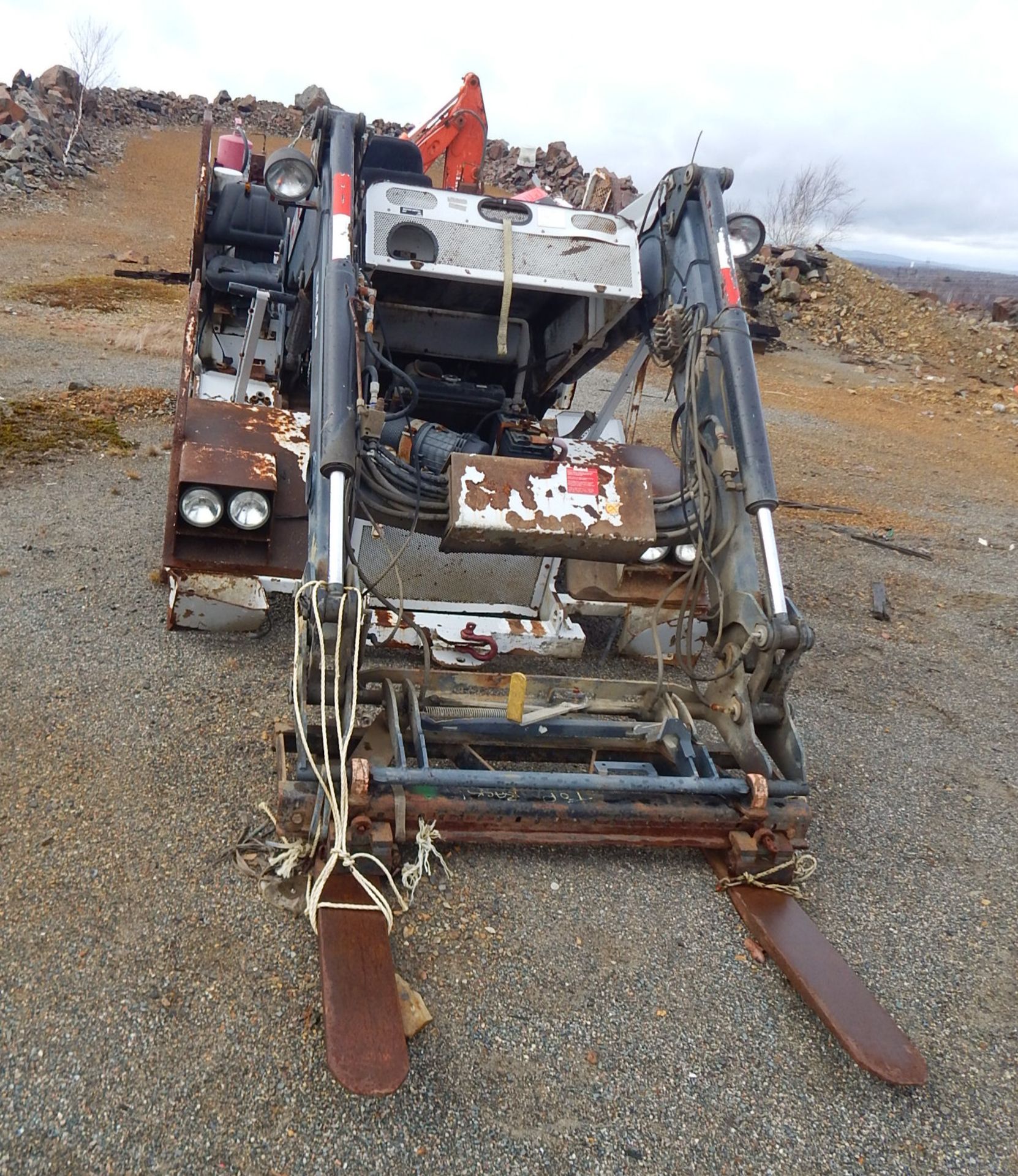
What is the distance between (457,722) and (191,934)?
3.80 feet

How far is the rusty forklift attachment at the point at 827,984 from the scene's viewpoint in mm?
2342

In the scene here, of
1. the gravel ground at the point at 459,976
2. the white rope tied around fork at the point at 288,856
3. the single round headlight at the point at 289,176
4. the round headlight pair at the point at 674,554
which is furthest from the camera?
the round headlight pair at the point at 674,554

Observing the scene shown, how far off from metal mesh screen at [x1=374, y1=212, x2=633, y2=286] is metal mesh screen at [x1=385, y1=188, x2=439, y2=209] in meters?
0.08

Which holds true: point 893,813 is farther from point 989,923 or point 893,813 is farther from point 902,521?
point 902,521

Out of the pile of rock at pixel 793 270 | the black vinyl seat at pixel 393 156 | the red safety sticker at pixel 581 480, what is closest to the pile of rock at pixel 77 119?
the pile of rock at pixel 793 270

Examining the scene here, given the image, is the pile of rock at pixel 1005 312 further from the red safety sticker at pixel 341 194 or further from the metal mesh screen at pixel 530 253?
the red safety sticker at pixel 341 194

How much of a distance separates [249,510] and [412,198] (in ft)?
4.97

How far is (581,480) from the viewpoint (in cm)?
349

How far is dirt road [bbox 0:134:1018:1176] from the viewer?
6.81 ft

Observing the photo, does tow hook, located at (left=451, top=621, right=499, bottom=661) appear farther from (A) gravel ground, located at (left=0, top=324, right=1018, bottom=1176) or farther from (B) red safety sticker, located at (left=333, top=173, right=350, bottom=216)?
(B) red safety sticker, located at (left=333, top=173, right=350, bottom=216)

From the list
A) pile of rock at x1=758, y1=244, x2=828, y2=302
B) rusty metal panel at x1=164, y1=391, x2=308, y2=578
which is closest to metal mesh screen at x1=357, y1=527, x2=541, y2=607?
rusty metal panel at x1=164, y1=391, x2=308, y2=578

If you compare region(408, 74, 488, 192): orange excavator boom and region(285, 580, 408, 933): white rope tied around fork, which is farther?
region(408, 74, 488, 192): orange excavator boom

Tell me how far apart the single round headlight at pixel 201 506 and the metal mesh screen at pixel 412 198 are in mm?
1466

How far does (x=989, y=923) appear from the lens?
311cm
